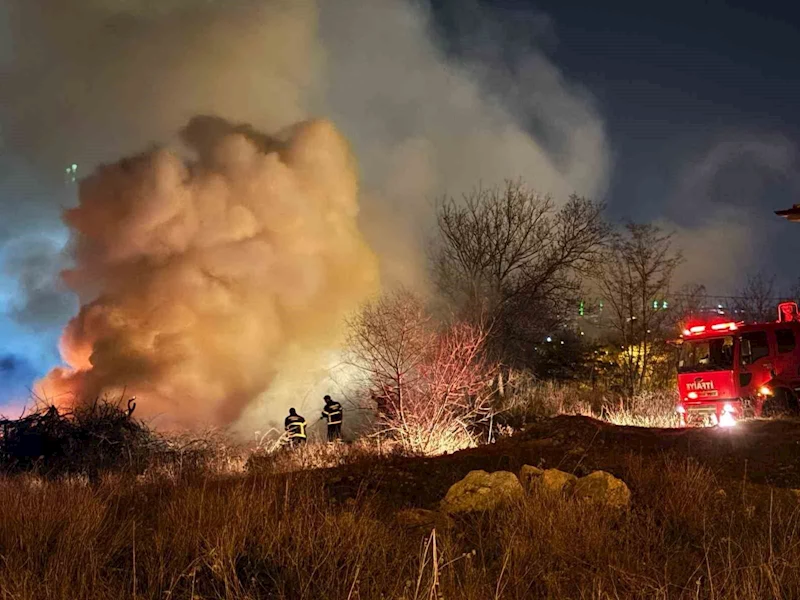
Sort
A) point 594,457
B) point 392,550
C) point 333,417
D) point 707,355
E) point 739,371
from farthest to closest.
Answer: point 333,417, point 707,355, point 739,371, point 594,457, point 392,550

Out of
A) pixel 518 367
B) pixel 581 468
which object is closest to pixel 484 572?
pixel 581 468

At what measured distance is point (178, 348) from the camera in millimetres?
17812

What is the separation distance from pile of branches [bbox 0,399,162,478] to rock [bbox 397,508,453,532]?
6.95m

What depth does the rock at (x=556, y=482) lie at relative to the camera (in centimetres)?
540

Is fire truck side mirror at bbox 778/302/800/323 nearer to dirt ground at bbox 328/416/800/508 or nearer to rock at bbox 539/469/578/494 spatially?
dirt ground at bbox 328/416/800/508

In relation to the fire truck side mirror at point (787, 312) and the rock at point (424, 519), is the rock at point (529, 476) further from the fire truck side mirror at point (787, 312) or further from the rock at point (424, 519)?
the fire truck side mirror at point (787, 312)

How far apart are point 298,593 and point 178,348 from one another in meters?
15.3

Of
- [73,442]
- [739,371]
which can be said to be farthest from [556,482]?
[73,442]

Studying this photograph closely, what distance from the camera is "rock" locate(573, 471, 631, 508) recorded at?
523cm

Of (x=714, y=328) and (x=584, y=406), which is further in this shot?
(x=584, y=406)

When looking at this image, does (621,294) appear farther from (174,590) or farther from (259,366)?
(174,590)

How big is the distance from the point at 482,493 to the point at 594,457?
282cm

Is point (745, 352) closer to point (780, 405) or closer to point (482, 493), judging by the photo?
point (780, 405)

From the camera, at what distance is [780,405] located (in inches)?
474
